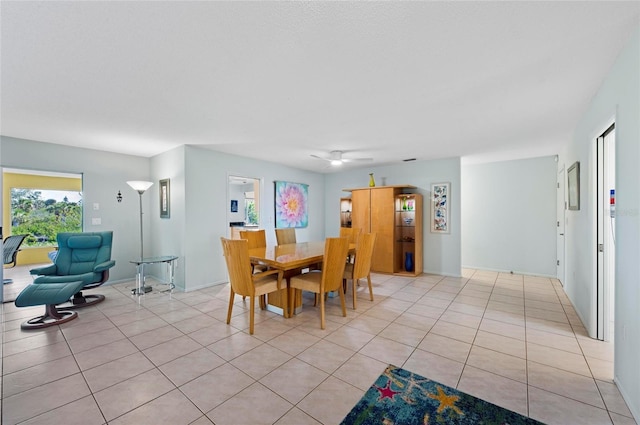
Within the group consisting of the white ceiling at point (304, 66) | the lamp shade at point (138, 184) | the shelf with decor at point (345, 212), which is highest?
the white ceiling at point (304, 66)

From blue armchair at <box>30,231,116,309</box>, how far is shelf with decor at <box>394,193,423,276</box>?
5031 millimetres

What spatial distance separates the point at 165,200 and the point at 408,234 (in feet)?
15.7

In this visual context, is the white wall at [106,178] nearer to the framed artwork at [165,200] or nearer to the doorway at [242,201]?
the framed artwork at [165,200]

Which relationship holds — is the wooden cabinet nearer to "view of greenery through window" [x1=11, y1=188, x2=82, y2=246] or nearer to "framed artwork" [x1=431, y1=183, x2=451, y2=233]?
"framed artwork" [x1=431, y1=183, x2=451, y2=233]

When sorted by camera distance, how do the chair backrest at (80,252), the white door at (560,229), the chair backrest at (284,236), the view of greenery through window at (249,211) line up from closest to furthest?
the chair backrest at (80,252) < the white door at (560,229) < the chair backrest at (284,236) < the view of greenery through window at (249,211)

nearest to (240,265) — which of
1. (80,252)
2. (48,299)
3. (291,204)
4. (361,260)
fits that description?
(361,260)

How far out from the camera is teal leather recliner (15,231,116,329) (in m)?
2.91

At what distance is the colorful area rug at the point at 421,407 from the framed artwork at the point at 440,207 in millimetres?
3845

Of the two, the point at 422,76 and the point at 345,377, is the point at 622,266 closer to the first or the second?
the point at 422,76

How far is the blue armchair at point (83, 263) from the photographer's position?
3.61 meters

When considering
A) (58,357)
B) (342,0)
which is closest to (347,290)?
(58,357)

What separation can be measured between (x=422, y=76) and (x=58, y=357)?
3.96 metres

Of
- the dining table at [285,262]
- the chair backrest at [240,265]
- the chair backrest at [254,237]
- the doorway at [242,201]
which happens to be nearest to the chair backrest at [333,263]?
the dining table at [285,262]

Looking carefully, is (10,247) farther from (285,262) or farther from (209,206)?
(285,262)
